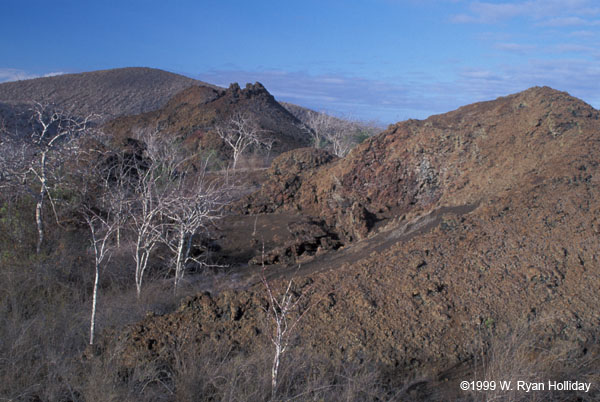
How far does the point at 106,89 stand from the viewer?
66.2 metres

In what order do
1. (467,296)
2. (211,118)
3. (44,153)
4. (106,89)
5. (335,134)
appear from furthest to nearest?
(106,89)
(211,118)
(335,134)
(44,153)
(467,296)

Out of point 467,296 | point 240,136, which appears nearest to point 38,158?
point 467,296

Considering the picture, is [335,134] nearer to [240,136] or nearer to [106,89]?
[240,136]

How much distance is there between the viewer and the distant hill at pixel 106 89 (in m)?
61.2

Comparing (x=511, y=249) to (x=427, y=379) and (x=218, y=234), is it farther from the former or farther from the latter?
(x=218, y=234)

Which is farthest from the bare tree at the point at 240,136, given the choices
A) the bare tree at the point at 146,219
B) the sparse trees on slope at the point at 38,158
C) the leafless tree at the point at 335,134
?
the bare tree at the point at 146,219

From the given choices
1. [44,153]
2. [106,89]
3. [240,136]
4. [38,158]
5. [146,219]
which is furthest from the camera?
[106,89]

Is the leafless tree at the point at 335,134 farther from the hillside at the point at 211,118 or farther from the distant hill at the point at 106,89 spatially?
the distant hill at the point at 106,89

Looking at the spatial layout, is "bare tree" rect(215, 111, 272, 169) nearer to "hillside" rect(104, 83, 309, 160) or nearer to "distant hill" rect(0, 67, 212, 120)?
"hillside" rect(104, 83, 309, 160)

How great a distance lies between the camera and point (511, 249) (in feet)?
17.4

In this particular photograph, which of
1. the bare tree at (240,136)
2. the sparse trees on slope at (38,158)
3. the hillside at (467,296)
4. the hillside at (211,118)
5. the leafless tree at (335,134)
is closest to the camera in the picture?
the hillside at (467,296)

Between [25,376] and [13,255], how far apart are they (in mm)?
4881

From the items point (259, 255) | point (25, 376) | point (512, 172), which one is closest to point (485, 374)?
point (25, 376)

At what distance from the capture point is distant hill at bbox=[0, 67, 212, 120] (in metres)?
61.2
